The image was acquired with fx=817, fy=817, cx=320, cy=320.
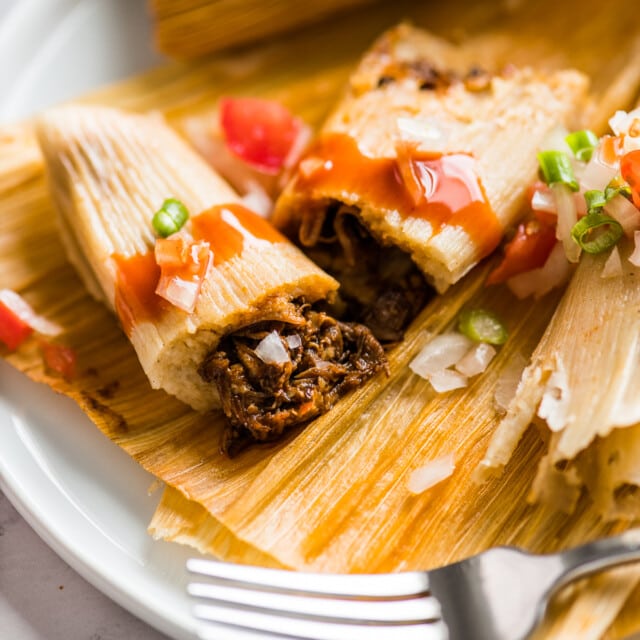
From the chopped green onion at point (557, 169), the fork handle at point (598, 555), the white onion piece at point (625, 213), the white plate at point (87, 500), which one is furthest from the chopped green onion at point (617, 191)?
the white plate at point (87, 500)

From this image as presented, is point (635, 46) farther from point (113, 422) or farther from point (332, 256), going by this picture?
point (113, 422)

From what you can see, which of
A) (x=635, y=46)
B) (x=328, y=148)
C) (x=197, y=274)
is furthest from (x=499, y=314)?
(x=635, y=46)

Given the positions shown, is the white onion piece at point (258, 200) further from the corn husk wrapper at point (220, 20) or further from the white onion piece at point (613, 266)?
the white onion piece at point (613, 266)

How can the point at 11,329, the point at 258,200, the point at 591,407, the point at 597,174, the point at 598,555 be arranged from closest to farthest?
1. the point at 598,555
2. the point at 591,407
3. the point at 597,174
4. the point at 11,329
5. the point at 258,200

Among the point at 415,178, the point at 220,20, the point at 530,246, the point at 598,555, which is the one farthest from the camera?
the point at 220,20

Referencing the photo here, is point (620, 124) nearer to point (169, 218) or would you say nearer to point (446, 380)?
point (446, 380)

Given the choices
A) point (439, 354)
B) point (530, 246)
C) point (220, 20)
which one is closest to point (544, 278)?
point (530, 246)

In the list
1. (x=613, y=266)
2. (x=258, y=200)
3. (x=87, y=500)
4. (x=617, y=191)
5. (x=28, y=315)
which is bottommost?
(x=87, y=500)

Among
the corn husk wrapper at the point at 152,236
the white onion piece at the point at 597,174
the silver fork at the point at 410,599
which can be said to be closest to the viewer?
the silver fork at the point at 410,599
